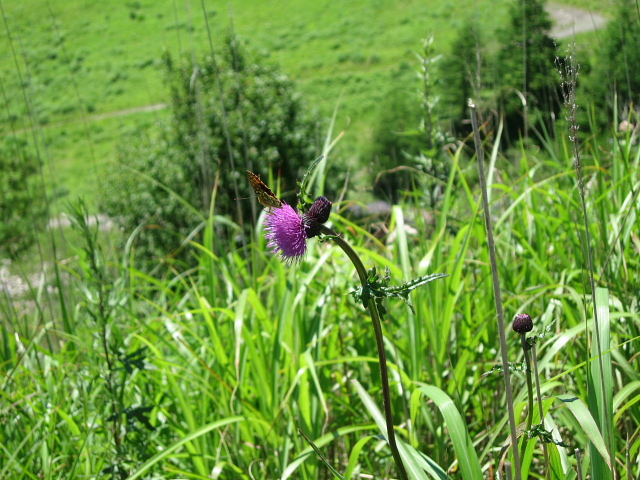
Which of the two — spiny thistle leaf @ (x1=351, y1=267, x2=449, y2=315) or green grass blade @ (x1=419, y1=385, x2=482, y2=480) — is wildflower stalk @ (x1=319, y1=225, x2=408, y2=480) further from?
green grass blade @ (x1=419, y1=385, x2=482, y2=480)

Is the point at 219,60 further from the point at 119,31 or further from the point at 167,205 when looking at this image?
the point at 119,31

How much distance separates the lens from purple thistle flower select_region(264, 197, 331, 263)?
2.45 feet

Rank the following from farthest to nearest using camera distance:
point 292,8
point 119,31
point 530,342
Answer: point 292,8, point 119,31, point 530,342

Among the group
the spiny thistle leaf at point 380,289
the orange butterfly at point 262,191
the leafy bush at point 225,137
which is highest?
the orange butterfly at point 262,191

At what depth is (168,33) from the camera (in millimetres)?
40156

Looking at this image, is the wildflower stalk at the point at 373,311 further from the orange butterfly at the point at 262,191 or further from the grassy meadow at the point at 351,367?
the grassy meadow at the point at 351,367

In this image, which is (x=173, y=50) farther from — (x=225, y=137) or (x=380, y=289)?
(x=380, y=289)

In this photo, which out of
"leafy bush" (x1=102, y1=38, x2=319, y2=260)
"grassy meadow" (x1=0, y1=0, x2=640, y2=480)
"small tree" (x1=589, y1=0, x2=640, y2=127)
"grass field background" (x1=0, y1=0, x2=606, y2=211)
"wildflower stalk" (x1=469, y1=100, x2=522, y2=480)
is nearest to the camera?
"wildflower stalk" (x1=469, y1=100, x2=522, y2=480)

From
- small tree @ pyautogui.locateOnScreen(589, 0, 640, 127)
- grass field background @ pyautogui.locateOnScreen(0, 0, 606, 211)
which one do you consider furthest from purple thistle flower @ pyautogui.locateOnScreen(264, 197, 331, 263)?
grass field background @ pyautogui.locateOnScreen(0, 0, 606, 211)

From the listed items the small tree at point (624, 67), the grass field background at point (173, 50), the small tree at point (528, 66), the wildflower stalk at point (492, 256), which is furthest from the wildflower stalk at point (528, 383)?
the grass field background at point (173, 50)

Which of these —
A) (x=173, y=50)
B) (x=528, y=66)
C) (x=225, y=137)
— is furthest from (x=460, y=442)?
(x=173, y=50)

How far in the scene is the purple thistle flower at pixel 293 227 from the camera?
0.75m

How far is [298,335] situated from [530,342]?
39.1 inches

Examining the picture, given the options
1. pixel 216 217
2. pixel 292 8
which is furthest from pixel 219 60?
pixel 292 8
